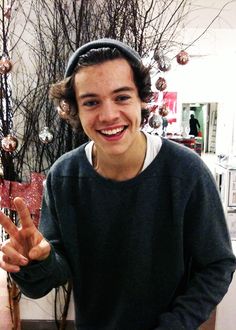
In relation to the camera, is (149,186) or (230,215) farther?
(230,215)

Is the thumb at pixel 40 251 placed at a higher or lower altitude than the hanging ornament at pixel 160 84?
lower

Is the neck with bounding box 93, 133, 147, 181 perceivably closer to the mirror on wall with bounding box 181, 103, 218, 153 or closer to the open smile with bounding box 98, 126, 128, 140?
the open smile with bounding box 98, 126, 128, 140

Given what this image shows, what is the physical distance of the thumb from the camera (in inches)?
34.7

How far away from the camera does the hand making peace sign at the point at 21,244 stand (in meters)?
0.85

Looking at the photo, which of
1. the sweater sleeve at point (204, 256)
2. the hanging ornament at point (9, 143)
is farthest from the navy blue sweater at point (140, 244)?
the hanging ornament at point (9, 143)

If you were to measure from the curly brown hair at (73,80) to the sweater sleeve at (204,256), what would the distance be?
0.31 m

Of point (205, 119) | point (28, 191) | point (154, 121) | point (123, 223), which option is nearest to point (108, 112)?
point (123, 223)

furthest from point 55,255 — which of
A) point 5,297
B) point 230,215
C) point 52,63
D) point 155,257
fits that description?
point 5,297

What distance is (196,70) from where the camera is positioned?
5445 mm

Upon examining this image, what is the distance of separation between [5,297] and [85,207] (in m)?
2.05

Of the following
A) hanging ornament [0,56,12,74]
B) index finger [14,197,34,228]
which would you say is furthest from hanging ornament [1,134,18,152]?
index finger [14,197,34,228]

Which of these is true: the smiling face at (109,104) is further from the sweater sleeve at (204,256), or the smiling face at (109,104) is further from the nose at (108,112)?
the sweater sleeve at (204,256)

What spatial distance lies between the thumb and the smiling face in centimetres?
30

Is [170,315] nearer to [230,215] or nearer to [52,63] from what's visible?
[52,63]
